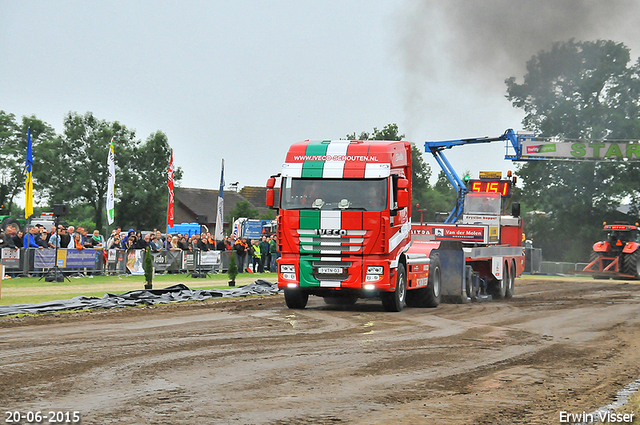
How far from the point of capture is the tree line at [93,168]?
69.4m

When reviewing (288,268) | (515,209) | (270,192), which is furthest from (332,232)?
(515,209)

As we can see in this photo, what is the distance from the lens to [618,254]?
3816cm

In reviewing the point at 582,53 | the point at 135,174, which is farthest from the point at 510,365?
the point at 135,174

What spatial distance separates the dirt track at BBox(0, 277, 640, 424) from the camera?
7.00 m

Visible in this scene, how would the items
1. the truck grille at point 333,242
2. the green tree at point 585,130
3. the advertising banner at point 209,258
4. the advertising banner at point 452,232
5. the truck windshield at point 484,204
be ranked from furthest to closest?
1. the green tree at point 585,130
2. the advertising banner at point 209,258
3. the truck windshield at point 484,204
4. the advertising banner at point 452,232
5. the truck grille at point 333,242

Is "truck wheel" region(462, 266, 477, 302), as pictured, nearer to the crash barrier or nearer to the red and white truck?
the red and white truck

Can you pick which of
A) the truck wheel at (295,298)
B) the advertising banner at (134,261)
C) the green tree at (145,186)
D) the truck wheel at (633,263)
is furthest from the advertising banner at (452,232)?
the green tree at (145,186)

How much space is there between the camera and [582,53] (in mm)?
54312

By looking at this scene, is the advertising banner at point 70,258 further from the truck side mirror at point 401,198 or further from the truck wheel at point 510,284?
the truck wheel at point 510,284

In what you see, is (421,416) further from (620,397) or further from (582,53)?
(582,53)

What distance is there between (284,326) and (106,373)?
561cm

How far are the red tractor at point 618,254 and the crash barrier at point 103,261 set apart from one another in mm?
18614

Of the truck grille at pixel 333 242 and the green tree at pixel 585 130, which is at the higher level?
the green tree at pixel 585 130

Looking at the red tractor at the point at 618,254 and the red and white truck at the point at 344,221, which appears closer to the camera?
the red and white truck at the point at 344,221
